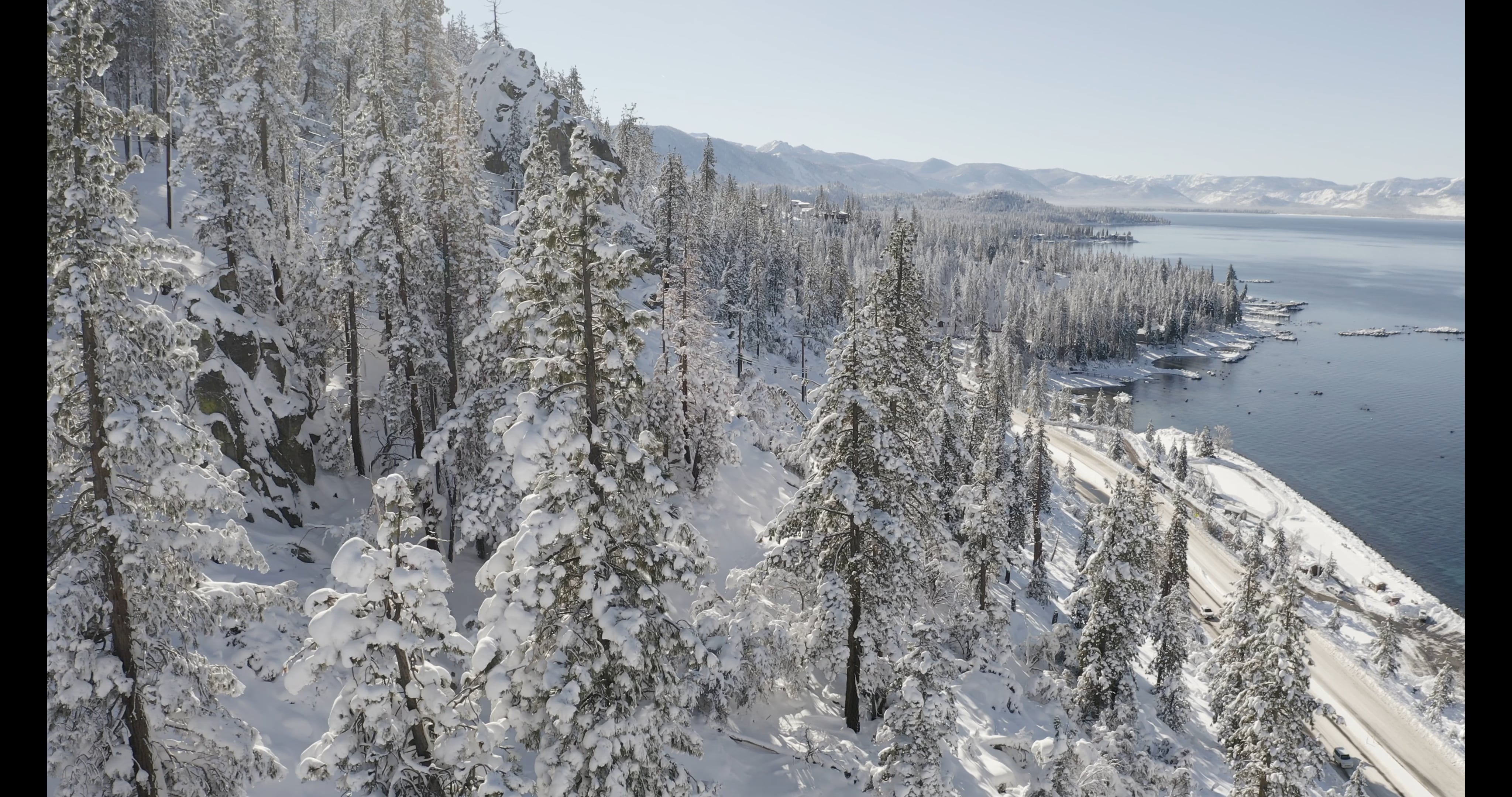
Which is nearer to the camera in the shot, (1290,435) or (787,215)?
(1290,435)

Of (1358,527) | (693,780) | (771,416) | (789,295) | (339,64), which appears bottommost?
(1358,527)

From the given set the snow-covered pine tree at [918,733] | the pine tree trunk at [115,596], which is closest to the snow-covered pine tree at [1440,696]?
the snow-covered pine tree at [918,733]

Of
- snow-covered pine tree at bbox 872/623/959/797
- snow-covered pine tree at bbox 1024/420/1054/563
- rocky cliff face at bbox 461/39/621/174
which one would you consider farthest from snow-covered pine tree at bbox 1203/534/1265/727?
rocky cliff face at bbox 461/39/621/174

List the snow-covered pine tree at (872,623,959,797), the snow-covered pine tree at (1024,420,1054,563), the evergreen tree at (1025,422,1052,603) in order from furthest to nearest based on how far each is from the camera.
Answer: the snow-covered pine tree at (1024,420,1054,563) → the evergreen tree at (1025,422,1052,603) → the snow-covered pine tree at (872,623,959,797)

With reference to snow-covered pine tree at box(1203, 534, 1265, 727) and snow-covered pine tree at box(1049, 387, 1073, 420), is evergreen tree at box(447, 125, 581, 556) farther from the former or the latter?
snow-covered pine tree at box(1049, 387, 1073, 420)

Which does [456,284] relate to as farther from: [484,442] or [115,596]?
[115,596]
